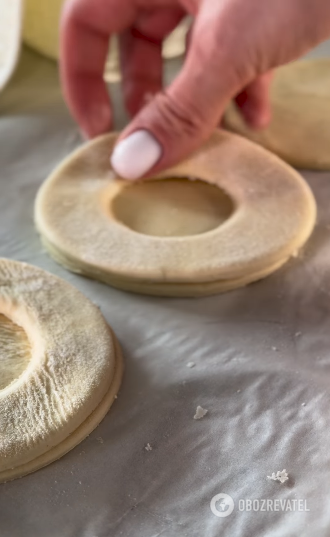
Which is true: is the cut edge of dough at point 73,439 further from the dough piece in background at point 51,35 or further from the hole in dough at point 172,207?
the dough piece in background at point 51,35

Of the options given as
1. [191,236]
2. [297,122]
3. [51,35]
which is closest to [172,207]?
[191,236]

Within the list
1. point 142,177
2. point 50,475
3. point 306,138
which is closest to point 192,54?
point 142,177

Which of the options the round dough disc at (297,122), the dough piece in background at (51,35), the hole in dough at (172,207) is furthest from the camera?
the dough piece in background at (51,35)

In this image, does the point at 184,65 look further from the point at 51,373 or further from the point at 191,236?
the point at 51,373

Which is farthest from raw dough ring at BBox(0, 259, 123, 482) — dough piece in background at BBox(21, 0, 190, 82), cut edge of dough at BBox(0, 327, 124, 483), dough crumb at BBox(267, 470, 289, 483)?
dough piece in background at BBox(21, 0, 190, 82)

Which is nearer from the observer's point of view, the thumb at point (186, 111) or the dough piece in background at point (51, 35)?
the thumb at point (186, 111)

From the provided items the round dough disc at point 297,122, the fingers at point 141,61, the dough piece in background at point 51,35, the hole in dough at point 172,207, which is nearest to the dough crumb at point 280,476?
the hole in dough at point 172,207

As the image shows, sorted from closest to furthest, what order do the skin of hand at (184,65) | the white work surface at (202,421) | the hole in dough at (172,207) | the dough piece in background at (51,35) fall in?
the white work surface at (202,421), the skin of hand at (184,65), the hole in dough at (172,207), the dough piece in background at (51,35)
